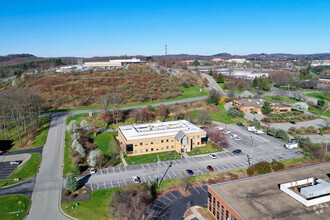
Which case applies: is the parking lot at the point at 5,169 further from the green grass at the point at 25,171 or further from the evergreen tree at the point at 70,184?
the evergreen tree at the point at 70,184

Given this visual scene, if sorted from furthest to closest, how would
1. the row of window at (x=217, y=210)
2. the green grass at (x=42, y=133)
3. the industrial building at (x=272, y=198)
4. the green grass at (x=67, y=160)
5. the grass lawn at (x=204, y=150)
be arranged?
the green grass at (x=42, y=133), the grass lawn at (x=204, y=150), the green grass at (x=67, y=160), the row of window at (x=217, y=210), the industrial building at (x=272, y=198)

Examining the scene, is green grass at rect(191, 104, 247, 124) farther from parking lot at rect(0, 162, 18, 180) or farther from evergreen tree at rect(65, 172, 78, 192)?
parking lot at rect(0, 162, 18, 180)

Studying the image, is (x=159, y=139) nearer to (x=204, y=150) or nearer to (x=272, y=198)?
(x=204, y=150)

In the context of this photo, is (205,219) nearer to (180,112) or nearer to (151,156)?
(151,156)

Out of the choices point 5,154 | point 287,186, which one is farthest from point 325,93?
point 5,154

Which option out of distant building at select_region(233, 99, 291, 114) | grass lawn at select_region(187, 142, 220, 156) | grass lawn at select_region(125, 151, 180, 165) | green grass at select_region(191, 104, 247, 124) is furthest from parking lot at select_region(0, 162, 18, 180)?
distant building at select_region(233, 99, 291, 114)

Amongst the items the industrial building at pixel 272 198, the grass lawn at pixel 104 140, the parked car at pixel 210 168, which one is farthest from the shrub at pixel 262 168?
the grass lawn at pixel 104 140
